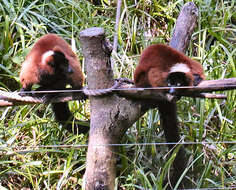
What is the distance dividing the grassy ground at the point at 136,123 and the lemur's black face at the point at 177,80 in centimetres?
73

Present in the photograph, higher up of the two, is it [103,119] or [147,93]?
[147,93]

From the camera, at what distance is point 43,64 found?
3797mm

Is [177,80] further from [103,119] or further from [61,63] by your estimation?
[61,63]

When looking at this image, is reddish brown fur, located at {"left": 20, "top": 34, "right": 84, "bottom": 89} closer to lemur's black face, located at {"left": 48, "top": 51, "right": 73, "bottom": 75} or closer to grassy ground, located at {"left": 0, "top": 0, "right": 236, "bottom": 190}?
lemur's black face, located at {"left": 48, "top": 51, "right": 73, "bottom": 75}

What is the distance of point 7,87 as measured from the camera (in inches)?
200

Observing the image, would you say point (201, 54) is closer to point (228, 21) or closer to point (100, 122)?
point (228, 21)

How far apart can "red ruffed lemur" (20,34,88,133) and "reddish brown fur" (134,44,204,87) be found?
60 centimetres

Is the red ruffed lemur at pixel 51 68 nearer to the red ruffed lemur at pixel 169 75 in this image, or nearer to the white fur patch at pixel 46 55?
the white fur patch at pixel 46 55

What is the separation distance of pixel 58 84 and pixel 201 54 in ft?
6.77

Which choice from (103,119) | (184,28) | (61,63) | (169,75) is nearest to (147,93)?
(169,75)

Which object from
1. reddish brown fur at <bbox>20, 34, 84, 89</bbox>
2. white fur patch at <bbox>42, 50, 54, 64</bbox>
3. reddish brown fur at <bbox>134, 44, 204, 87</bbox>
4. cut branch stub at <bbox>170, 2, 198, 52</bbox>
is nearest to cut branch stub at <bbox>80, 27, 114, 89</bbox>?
reddish brown fur at <bbox>134, 44, 204, 87</bbox>

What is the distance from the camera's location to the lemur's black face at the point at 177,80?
329cm

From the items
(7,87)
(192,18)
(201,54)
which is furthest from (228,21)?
(7,87)

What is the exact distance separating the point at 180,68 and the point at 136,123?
3.89 ft
